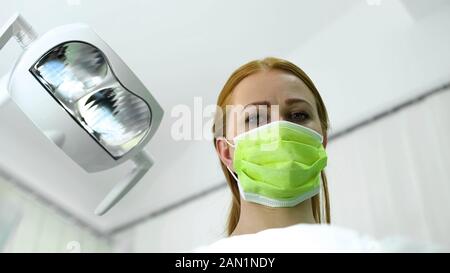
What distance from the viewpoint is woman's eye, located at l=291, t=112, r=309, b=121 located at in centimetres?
77

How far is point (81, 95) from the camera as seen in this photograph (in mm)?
665

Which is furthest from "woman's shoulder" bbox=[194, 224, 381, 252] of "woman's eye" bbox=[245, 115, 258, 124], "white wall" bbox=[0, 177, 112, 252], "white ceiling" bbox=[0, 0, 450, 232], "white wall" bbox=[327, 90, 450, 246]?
"white wall" bbox=[0, 177, 112, 252]

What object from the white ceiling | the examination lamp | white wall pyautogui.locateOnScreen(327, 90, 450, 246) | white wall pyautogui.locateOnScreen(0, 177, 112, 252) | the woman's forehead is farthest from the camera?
white wall pyautogui.locateOnScreen(0, 177, 112, 252)

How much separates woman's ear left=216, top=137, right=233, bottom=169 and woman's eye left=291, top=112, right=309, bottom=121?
121mm

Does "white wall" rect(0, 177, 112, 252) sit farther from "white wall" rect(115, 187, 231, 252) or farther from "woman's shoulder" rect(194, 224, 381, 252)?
"woman's shoulder" rect(194, 224, 381, 252)

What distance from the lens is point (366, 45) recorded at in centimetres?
174

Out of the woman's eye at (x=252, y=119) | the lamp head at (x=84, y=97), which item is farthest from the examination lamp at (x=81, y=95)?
the woman's eye at (x=252, y=119)

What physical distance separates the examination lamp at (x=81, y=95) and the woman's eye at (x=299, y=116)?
210 millimetres

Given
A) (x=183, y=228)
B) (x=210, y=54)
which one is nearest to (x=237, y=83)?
(x=210, y=54)

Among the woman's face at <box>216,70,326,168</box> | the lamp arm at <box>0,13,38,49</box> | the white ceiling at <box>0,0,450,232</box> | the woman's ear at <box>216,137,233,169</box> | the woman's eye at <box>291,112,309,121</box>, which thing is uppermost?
the white ceiling at <box>0,0,450,232</box>

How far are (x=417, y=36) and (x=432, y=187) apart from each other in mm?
548

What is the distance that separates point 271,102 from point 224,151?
0.14m

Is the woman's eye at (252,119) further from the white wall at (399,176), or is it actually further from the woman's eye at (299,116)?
the white wall at (399,176)
